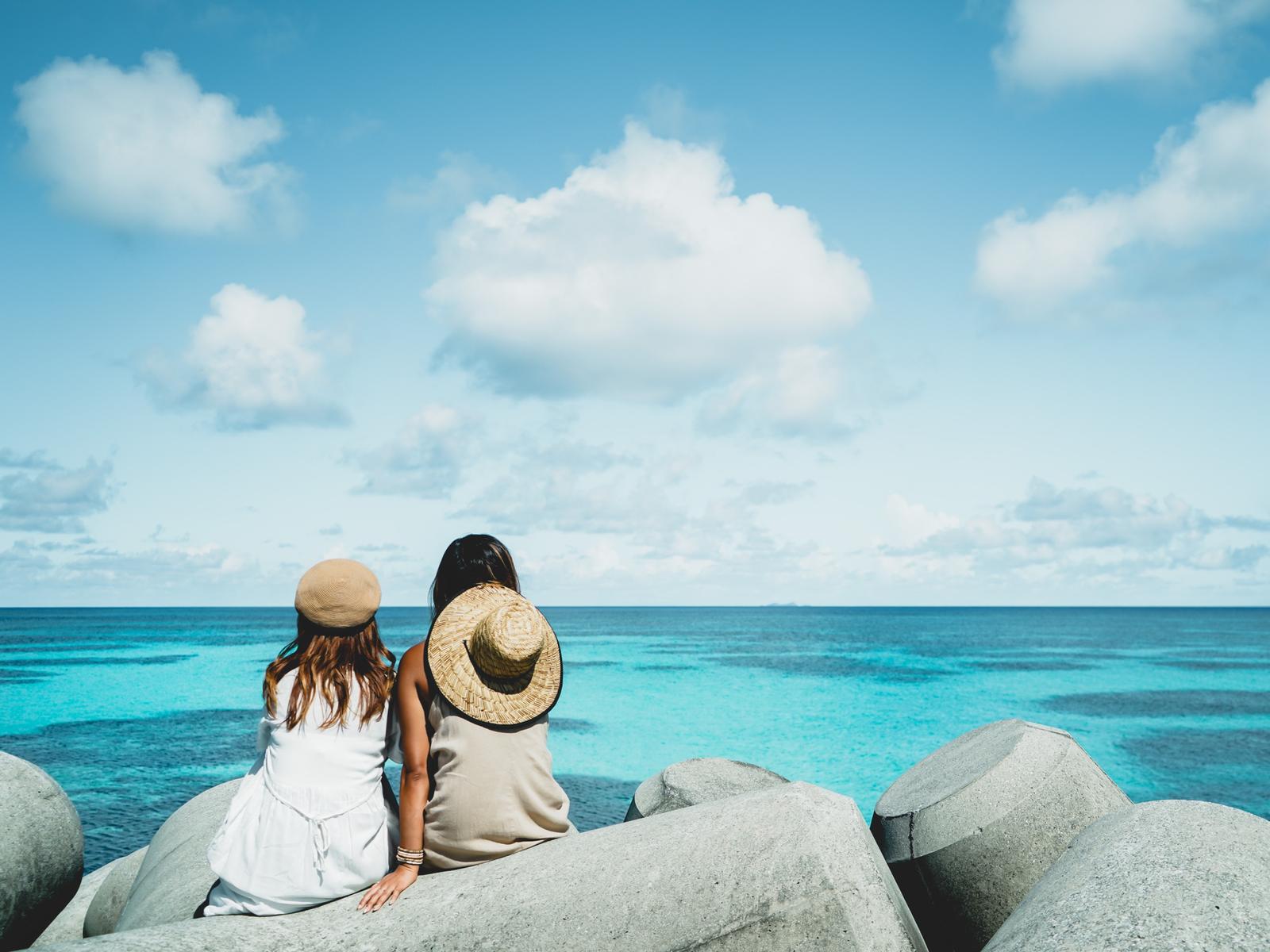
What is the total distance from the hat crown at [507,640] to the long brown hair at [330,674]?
1.67 feet

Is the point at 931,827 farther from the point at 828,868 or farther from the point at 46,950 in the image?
the point at 46,950

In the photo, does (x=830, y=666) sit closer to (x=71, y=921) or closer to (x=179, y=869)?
(x=71, y=921)

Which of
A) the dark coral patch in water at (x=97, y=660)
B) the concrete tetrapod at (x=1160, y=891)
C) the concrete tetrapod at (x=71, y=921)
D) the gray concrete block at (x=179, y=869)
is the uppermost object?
the concrete tetrapod at (x=1160, y=891)

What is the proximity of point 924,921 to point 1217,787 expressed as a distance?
1673 centimetres

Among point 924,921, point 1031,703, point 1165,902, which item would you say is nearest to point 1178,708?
point 1031,703

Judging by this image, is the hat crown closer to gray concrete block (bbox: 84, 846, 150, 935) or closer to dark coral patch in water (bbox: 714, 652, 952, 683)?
gray concrete block (bbox: 84, 846, 150, 935)

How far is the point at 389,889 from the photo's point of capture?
3811mm

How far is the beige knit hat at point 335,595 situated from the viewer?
13.0 feet

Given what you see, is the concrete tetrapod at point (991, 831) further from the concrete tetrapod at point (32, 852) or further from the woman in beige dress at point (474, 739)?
the concrete tetrapod at point (32, 852)

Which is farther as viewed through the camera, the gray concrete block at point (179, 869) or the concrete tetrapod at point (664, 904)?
the gray concrete block at point (179, 869)

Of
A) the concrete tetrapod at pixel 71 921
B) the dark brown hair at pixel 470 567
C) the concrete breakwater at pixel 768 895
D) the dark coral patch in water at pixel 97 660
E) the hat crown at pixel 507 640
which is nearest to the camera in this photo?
the concrete breakwater at pixel 768 895

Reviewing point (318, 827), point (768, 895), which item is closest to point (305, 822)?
point (318, 827)

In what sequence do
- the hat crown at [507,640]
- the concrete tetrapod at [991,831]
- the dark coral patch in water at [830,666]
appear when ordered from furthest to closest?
1. the dark coral patch in water at [830,666]
2. the concrete tetrapod at [991,831]
3. the hat crown at [507,640]

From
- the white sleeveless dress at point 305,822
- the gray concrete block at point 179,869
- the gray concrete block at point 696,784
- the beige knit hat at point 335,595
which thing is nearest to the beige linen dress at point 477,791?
the white sleeveless dress at point 305,822
